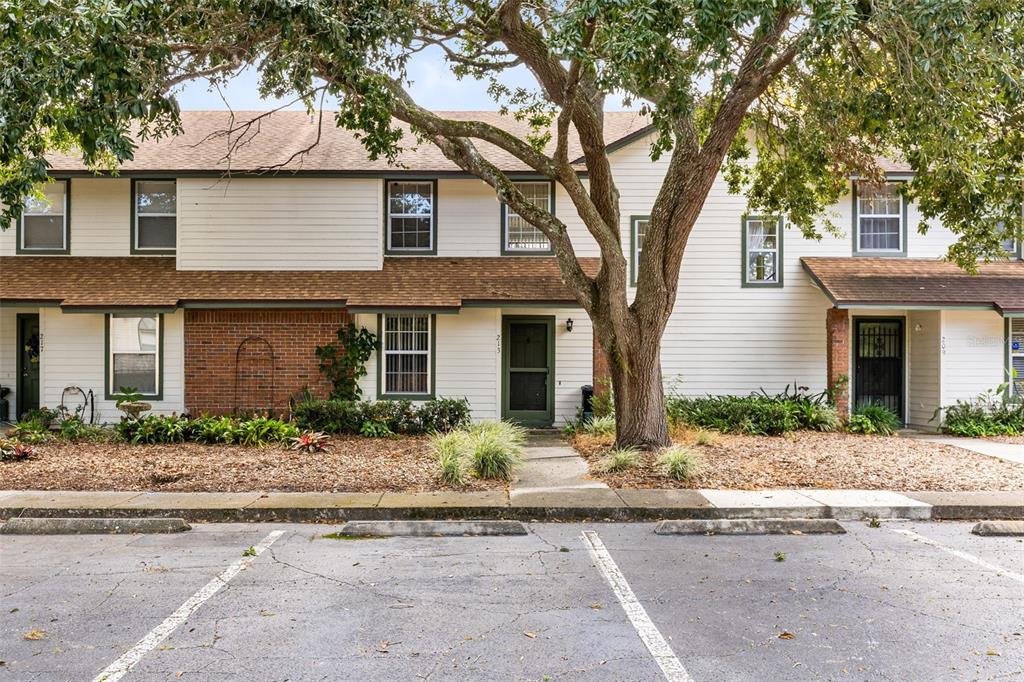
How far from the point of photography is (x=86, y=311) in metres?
13.4

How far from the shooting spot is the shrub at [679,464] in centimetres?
920

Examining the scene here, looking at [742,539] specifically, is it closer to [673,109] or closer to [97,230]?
[673,109]

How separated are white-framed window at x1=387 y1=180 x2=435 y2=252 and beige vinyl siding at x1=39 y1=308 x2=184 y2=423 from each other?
489 cm

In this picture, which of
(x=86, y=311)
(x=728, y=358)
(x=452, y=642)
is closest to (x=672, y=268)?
(x=728, y=358)

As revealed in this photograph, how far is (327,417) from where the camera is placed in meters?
13.1

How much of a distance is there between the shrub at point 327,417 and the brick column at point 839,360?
9702 millimetres

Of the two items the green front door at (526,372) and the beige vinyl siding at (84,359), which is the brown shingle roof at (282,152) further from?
the green front door at (526,372)

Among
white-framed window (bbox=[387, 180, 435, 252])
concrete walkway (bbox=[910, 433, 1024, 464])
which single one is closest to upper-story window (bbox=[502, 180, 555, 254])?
white-framed window (bbox=[387, 180, 435, 252])

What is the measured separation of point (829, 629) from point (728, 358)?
10688 millimetres

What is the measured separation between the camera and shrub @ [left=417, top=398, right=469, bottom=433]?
1324 cm

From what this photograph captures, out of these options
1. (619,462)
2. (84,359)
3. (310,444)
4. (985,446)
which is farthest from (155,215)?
(985,446)

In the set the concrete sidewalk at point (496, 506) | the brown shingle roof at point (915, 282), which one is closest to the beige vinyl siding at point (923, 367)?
the brown shingle roof at point (915, 282)

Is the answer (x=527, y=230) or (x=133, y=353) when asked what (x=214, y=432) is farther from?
(x=527, y=230)

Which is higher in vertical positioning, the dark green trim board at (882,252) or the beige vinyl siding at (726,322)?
the dark green trim board at (882,252)
